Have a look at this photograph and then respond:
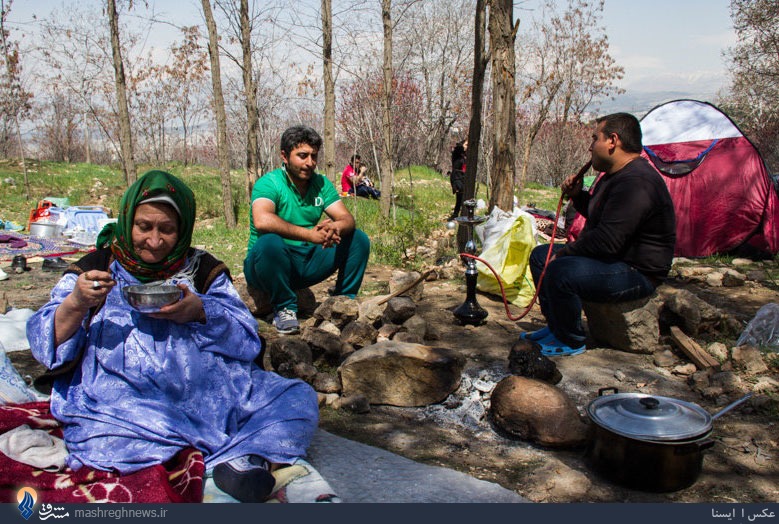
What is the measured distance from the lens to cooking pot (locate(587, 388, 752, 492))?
2.13m

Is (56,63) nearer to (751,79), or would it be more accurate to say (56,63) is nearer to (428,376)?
(428,376)

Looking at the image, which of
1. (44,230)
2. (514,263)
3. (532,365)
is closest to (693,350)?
(532,365)

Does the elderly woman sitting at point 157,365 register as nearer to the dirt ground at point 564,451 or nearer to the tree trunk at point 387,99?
the dirt ground at point 564,451

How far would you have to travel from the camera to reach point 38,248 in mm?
7750

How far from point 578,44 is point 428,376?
751 inches

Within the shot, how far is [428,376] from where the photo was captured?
9.71ft

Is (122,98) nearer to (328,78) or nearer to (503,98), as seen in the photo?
(328,78)

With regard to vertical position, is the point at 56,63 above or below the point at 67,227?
above

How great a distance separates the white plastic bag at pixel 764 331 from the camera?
11.5 ft

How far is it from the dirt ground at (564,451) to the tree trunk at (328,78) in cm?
478

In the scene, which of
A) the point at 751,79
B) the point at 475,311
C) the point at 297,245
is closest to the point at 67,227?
the point at 297,245

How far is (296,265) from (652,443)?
279cm

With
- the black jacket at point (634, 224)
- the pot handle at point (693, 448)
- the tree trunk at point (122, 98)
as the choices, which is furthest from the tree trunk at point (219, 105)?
the pot handle at point (693, 448)

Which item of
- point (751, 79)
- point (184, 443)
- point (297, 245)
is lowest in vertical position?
point (184, 443)
